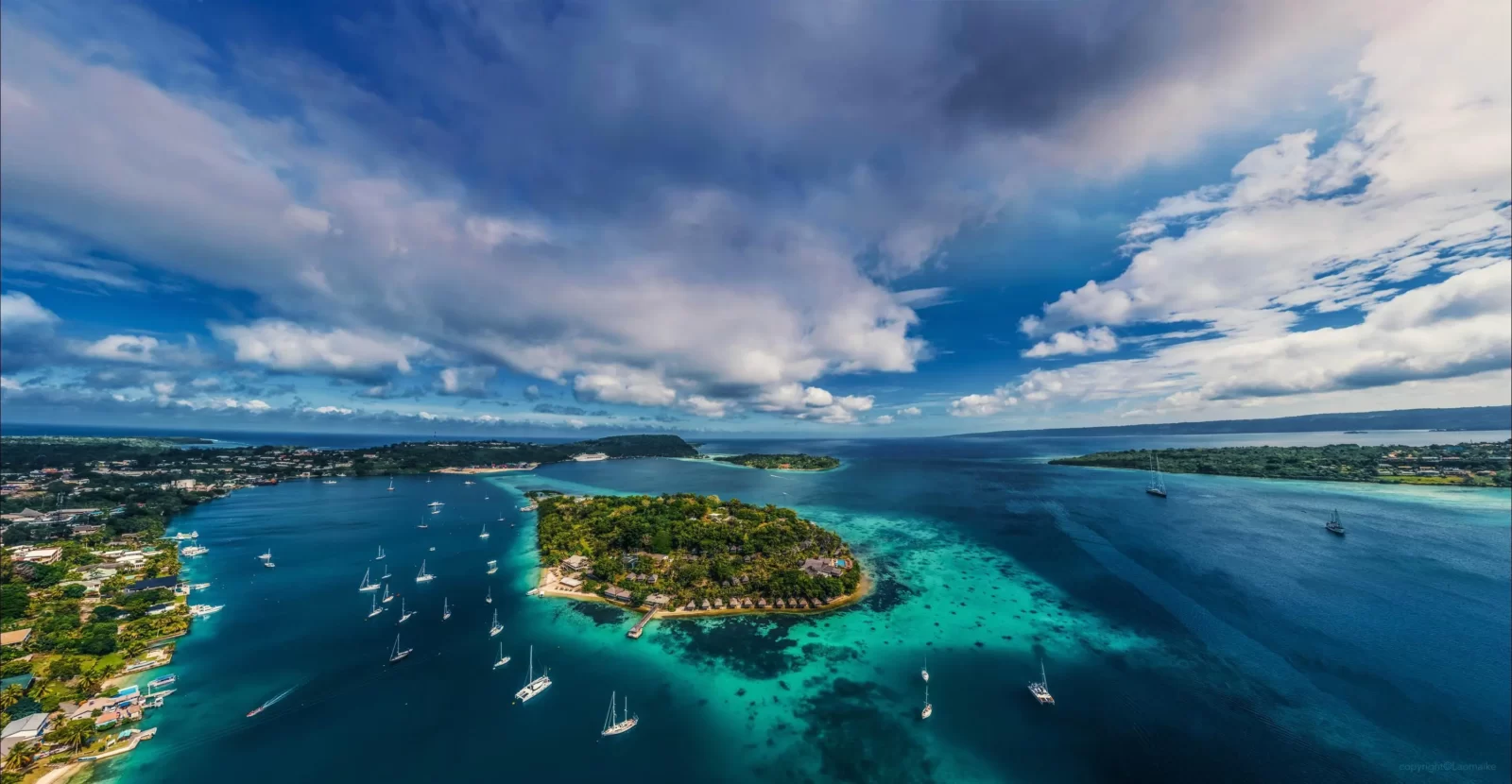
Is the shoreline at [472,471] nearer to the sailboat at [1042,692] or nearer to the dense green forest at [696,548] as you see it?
the dense green forest at [696,548]

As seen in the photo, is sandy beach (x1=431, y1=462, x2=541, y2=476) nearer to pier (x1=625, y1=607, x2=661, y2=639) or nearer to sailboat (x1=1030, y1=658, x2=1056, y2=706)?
pier (x1=625, y1=607, x2=661, y2=639)

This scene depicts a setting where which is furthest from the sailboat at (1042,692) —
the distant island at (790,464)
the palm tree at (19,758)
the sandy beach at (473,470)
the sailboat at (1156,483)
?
the sandy beach at (473,470)

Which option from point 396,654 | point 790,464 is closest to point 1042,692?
point 396,654

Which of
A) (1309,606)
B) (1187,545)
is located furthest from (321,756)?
(1187,545)

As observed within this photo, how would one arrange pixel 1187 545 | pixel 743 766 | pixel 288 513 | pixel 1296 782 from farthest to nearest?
1. pixel 288 513
2. pixel 1187 545
3. pixel 743 766
4. pixel 1296 782

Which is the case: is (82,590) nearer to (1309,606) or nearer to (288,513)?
(288,513)

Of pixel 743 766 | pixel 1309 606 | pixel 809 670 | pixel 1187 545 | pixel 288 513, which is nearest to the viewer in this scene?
pixel 743 766
